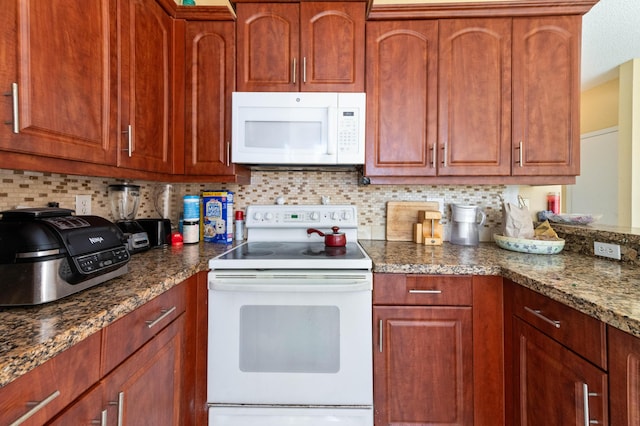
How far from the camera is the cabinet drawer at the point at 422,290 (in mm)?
1268

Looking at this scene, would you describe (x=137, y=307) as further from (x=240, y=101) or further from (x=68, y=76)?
(x=240, y=101)

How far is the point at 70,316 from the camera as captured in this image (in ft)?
2.21

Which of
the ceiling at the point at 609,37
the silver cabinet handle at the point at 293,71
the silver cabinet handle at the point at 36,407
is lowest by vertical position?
the silver cabinet handle at the point at 36,407

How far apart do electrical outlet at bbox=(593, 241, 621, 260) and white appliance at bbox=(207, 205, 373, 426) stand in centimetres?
112

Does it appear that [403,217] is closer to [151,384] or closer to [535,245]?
[535,245]

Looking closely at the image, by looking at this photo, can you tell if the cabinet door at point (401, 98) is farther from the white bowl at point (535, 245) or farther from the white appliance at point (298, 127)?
the white bowl at point (535, 245)

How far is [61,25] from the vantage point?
36.8 inches

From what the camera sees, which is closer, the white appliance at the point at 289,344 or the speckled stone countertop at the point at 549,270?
the speckled stone countertop at the point at 549,270

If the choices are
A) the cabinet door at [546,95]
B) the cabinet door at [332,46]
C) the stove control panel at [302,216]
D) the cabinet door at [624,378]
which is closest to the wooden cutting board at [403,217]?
the stove control panel at [302,216]

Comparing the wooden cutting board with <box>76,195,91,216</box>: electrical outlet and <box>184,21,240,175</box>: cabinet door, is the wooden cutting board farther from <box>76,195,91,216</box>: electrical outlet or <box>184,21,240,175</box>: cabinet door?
<box>76,195,91,216</box>: electrical outlet

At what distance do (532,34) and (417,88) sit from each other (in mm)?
670

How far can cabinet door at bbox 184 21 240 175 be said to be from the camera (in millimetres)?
1615

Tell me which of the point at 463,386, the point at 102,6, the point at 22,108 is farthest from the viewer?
the point at 463,386

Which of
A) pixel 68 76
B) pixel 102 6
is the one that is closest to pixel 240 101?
pixel 102 6
